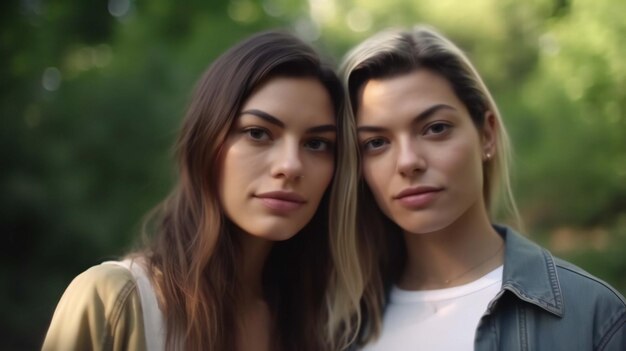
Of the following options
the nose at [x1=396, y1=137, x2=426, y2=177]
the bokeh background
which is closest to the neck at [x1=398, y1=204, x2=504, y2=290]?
the nose at [x1=396, y1=137, x2=426, y2=177]

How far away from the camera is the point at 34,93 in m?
4.91

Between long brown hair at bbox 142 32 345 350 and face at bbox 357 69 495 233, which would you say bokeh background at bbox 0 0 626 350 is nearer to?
long brown hair at bbox 142 32 345 350

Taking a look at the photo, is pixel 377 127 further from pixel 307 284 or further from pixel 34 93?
pixel 34 93

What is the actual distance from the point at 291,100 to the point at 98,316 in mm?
735

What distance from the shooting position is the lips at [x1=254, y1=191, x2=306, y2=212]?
2.04 meters

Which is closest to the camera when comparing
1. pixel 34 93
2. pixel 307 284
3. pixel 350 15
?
pixel 307 284

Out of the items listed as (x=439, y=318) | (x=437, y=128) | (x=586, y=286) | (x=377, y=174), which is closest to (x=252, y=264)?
(x=377, y=174)

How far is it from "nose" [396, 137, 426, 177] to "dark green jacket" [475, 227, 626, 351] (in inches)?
13.9

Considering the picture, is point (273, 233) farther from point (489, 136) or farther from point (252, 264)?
point (489, 136)

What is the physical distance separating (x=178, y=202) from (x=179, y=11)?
3.81m

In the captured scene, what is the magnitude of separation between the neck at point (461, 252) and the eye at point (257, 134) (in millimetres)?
543

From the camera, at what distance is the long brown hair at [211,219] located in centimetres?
199

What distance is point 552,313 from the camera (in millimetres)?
1921

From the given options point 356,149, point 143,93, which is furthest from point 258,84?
point 143,93
